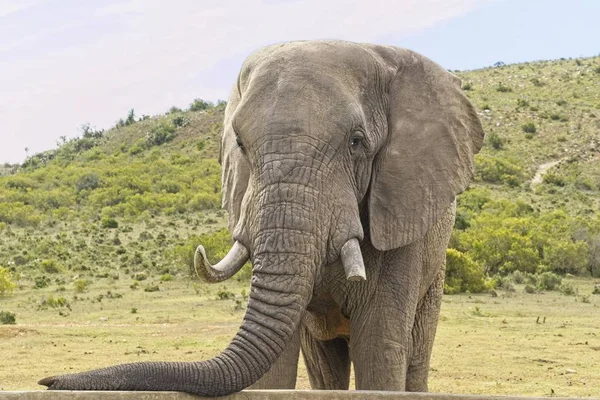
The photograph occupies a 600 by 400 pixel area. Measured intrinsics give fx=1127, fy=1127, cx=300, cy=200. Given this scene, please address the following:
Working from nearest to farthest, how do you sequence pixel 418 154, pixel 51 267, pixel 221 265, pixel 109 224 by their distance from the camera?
1. pixel 221 265
2. pixel 418 154
3. pixel 51 267
4. pixel 109 224

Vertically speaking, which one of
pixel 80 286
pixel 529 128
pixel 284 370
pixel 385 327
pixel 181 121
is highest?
pixel 181 121

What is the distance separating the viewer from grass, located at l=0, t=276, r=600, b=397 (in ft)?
42.6

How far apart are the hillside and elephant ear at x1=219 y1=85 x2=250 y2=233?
16.0 m

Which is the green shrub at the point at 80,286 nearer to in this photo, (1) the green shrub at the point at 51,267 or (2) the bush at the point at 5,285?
(2) the bush at the point at 5,285

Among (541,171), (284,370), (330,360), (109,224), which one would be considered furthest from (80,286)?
(541,171)

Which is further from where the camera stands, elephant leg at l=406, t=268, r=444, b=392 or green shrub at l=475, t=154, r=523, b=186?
green shrub at l=475, t=154, r=523, b=186

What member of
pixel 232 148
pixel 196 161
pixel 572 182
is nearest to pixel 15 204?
pixel 196 161

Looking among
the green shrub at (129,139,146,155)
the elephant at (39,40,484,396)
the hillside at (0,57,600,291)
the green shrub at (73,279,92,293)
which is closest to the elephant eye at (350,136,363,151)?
the elephant at (39,40,484,396)

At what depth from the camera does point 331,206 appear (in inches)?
231

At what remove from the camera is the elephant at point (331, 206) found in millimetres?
5688

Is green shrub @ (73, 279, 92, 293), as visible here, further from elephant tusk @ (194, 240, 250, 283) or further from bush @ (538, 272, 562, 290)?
elephant tusk @ (194, 240, 250, 283)

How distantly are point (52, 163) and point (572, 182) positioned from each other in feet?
114

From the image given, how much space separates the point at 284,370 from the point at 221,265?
860 mm

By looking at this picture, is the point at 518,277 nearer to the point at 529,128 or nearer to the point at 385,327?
the point at 385,327
